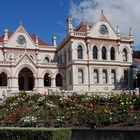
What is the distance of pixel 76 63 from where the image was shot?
179 feet

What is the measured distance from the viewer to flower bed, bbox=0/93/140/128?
64.6 ft

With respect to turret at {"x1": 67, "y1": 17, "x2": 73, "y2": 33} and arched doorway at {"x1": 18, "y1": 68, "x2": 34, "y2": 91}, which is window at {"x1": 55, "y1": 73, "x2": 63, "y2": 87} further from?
turret at {"x1": 67, "y1": 17, "x2": 73, "y2": 33}

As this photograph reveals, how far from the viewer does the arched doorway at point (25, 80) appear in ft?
194

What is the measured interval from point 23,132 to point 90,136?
10.3 ft

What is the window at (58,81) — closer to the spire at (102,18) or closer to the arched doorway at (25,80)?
the arched doorway at (25,80)

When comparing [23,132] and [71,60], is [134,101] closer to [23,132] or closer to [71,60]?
[23,132]

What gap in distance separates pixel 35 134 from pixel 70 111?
9.31m

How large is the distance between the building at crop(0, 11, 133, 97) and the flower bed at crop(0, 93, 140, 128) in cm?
2460

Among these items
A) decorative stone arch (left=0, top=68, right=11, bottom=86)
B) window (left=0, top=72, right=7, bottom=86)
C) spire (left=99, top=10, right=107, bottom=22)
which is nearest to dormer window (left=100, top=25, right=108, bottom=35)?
spire (left=99, top=10, right=107, bottom=22)

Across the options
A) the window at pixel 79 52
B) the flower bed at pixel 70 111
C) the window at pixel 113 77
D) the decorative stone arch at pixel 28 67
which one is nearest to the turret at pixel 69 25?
the window at pixel 79 52

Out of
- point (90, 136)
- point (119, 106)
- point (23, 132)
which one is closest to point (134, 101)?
point (119, 106)

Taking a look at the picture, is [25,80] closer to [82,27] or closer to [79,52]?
[79,52]

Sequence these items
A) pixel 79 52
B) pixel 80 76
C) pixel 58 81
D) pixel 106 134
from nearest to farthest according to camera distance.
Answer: pixel 106 134, pixel 80 76, pixel 79 52, pixel 58 81

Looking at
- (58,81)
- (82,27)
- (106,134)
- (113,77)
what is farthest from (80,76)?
(106,134)
